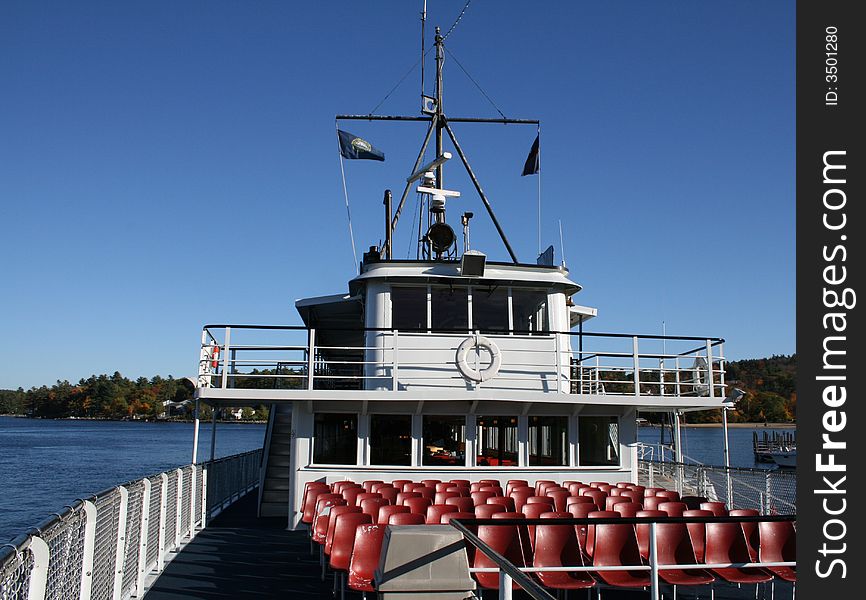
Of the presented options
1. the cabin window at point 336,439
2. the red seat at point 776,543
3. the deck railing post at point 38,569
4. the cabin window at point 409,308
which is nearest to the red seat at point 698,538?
the red seat at point 776,543

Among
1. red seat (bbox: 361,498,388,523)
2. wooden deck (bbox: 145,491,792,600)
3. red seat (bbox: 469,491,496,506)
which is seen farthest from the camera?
red seat (bbox: 469,491,496,506)

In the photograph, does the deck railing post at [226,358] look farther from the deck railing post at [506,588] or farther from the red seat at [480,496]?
the deck railing post at [506,588]

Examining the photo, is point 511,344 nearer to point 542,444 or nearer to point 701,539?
point 542,444

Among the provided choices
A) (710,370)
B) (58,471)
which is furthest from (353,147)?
(58,471)

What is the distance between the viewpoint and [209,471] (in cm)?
1314

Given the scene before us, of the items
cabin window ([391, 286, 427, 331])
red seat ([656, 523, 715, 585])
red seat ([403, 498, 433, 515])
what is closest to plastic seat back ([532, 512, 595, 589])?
red seat ([656, 523, 715, 585])

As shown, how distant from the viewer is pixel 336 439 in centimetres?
1234

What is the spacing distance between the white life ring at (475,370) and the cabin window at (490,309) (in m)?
1.58

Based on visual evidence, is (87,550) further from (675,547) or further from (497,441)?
(497,441)

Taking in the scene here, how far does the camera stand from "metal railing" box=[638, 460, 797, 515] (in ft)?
39.9

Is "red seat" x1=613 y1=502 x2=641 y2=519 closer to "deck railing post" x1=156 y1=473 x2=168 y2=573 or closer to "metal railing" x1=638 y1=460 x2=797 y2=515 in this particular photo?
"metal railing" x1=638 y1=460 x2=797 y2=515

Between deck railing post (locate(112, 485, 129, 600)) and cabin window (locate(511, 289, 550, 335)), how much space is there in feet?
26.1

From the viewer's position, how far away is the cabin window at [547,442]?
12.6 metres
